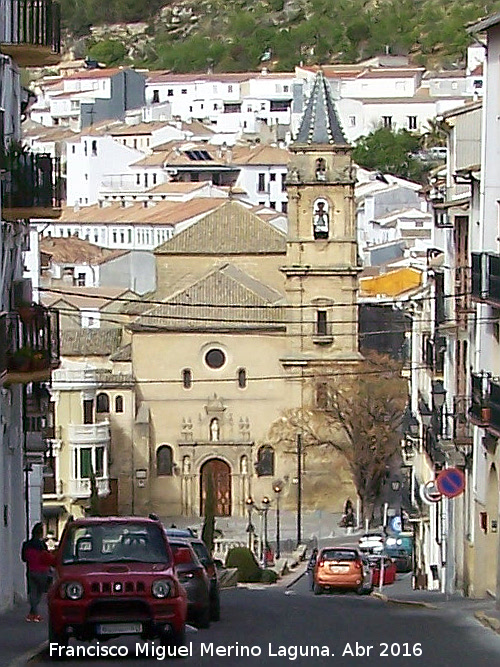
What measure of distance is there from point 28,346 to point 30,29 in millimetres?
4878

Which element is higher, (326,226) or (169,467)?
(326,226)

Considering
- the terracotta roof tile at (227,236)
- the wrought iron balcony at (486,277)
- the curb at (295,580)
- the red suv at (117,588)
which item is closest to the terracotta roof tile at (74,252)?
the terracotta roof tile at (227,236)

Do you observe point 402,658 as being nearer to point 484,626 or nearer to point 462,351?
point 484,626

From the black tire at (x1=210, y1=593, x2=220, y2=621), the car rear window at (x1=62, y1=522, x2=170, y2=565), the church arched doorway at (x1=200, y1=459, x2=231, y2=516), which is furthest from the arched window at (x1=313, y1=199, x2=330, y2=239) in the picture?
the car rear window at (x1=62, y1=522, x2=170, y2=565)

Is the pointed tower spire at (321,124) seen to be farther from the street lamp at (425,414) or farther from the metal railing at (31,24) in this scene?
the metal railing at (31,24)

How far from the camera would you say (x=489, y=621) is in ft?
91.7

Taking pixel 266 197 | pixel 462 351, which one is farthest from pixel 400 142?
pixel 462 351

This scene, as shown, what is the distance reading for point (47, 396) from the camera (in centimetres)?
4122

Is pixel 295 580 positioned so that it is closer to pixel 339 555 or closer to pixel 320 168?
pixel 339 555

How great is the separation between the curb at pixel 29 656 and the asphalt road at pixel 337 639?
0.10 m

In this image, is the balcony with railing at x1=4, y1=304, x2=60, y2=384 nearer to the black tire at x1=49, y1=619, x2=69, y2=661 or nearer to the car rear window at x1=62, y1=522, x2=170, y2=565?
the car rear window at x1=62, y1=522, x2=170, y2=565

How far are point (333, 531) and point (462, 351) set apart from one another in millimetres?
41902

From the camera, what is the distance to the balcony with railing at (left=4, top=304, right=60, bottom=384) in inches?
1335

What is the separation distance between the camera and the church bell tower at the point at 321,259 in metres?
93.2
